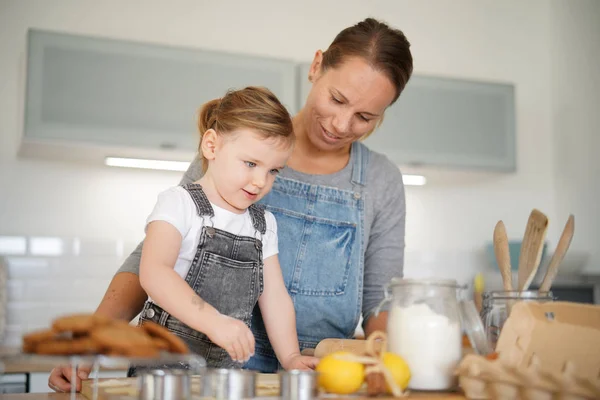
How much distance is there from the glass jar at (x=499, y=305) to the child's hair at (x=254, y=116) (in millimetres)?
526

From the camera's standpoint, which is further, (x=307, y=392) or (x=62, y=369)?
(x=62, y=369)

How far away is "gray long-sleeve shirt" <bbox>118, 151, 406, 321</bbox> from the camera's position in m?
1.90

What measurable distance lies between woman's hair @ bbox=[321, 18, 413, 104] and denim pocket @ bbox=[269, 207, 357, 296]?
1.24 ft

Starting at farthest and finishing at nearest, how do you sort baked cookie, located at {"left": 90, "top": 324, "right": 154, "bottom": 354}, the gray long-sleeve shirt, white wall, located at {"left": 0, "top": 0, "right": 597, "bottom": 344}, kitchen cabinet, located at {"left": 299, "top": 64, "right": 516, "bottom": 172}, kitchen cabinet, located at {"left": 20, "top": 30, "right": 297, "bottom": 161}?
kitchen cabinet, located at {"left": 299, "top": 64, "right": 516, "bottom": 172}, white wall, located at {"left": 0, "top": 0, "right": 597, "bottom": 344}, kitchen cabinet, located at {"left": 20, "top": 30, "right": 297, "bottom": 161}, the gray long-sleeve shirt, baked cookie, located at {"left": 90, "top": 324, "right": 154, "bottom": 354}

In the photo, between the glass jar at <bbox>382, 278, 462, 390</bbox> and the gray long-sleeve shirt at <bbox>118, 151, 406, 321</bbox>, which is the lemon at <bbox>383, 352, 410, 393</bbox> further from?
the gray long-sleeve shirt at <bbox>118, 151, 406, 321</bbox>

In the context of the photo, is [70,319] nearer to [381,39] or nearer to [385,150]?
[381,39]

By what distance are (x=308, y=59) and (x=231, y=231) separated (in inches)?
108

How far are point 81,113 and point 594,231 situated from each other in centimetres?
299

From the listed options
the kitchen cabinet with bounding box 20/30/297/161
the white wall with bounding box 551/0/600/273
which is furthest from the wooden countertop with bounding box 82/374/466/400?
the white wall with bounding box 551/0/600/273

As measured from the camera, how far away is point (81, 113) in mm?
3316

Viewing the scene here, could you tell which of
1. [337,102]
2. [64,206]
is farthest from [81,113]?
[337,102]

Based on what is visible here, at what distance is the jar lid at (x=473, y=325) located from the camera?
43.3 inches

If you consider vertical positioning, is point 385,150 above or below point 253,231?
above

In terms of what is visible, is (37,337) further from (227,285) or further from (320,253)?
(320,253)
